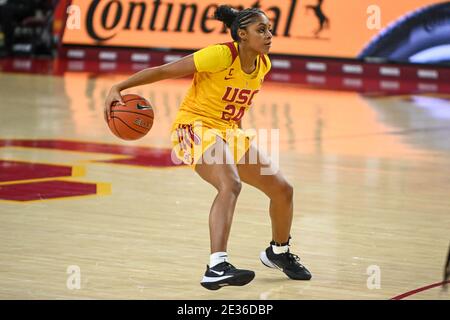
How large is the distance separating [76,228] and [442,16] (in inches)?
471

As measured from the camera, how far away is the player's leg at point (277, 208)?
665 cm

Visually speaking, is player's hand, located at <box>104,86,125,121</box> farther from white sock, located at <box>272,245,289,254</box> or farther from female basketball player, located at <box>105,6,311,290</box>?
white sock, located at <box>272,245,289,254</box>

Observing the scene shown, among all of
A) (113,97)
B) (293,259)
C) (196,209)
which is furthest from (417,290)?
(196,209)

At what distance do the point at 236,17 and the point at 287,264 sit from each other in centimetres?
151

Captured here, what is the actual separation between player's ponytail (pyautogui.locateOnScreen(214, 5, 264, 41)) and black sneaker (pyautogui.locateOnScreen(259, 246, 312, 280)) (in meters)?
1.34

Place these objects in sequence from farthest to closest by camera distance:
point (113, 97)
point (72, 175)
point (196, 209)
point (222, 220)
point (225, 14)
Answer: point (72, 175) → point (196, 209) → point (225, 14) → point (113, 97) → point (222, 220)

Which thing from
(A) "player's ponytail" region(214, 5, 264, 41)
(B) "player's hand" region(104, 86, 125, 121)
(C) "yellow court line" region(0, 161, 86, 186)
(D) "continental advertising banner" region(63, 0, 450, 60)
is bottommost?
(C) "yellow court line" region(0, 161, 86, 186)

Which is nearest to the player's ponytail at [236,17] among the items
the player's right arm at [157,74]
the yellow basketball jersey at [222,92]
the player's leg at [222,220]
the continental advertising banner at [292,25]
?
the yellow basketball jersey at [222,92]

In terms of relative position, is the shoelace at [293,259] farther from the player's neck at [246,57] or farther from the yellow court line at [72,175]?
Answer: the yellow court line at [72,175]

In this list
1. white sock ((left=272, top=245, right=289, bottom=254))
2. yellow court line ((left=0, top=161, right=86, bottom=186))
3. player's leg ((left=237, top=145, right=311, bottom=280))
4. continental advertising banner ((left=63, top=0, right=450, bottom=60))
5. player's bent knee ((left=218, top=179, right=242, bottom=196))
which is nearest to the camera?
player's bent knee ((left=218, top=179, right=242, bottom=196))

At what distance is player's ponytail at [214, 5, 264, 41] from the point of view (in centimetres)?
659

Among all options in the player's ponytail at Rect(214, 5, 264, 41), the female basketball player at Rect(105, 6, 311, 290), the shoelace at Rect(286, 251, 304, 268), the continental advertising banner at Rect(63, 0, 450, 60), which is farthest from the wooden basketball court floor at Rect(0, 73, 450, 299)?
the continental advertising banner at Rect(63, 0, 450, 60)

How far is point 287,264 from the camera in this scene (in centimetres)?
675

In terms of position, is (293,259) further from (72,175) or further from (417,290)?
(72,175)
